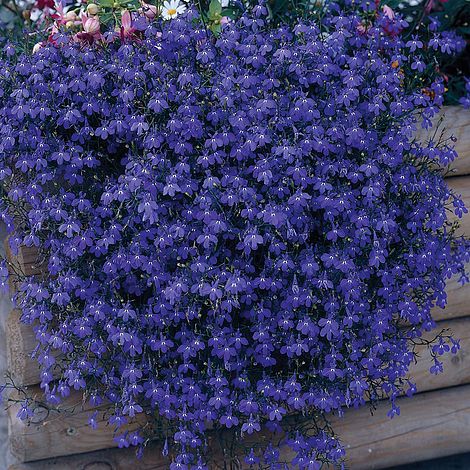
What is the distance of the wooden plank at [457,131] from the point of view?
7.43 feet

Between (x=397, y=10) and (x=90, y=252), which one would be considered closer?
(x=90, y=252)

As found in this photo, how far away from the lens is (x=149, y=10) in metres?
2.02

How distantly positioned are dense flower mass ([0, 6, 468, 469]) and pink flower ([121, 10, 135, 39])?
50 mm

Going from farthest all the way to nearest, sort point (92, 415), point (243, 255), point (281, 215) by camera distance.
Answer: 1. point (92, 415)
2. point (243, 255)
3. point (281, 215)

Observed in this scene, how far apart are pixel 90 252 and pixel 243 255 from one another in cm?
33

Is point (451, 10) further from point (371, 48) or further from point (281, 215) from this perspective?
point (281, 215)

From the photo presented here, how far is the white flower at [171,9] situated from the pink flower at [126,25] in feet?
0.37

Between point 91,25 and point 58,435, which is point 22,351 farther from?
point 91,25

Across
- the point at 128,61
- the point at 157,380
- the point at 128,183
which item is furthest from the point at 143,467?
the point at 128,61

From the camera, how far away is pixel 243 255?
196 centimetres

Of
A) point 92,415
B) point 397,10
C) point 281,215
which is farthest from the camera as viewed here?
point 397,10

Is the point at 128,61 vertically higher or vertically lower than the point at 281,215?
higher

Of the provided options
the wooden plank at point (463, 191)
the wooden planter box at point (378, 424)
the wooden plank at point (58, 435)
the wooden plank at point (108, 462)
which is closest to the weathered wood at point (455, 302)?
the wooden planter box at point (378, 424)

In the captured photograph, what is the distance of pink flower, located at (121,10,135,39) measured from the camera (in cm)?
198
